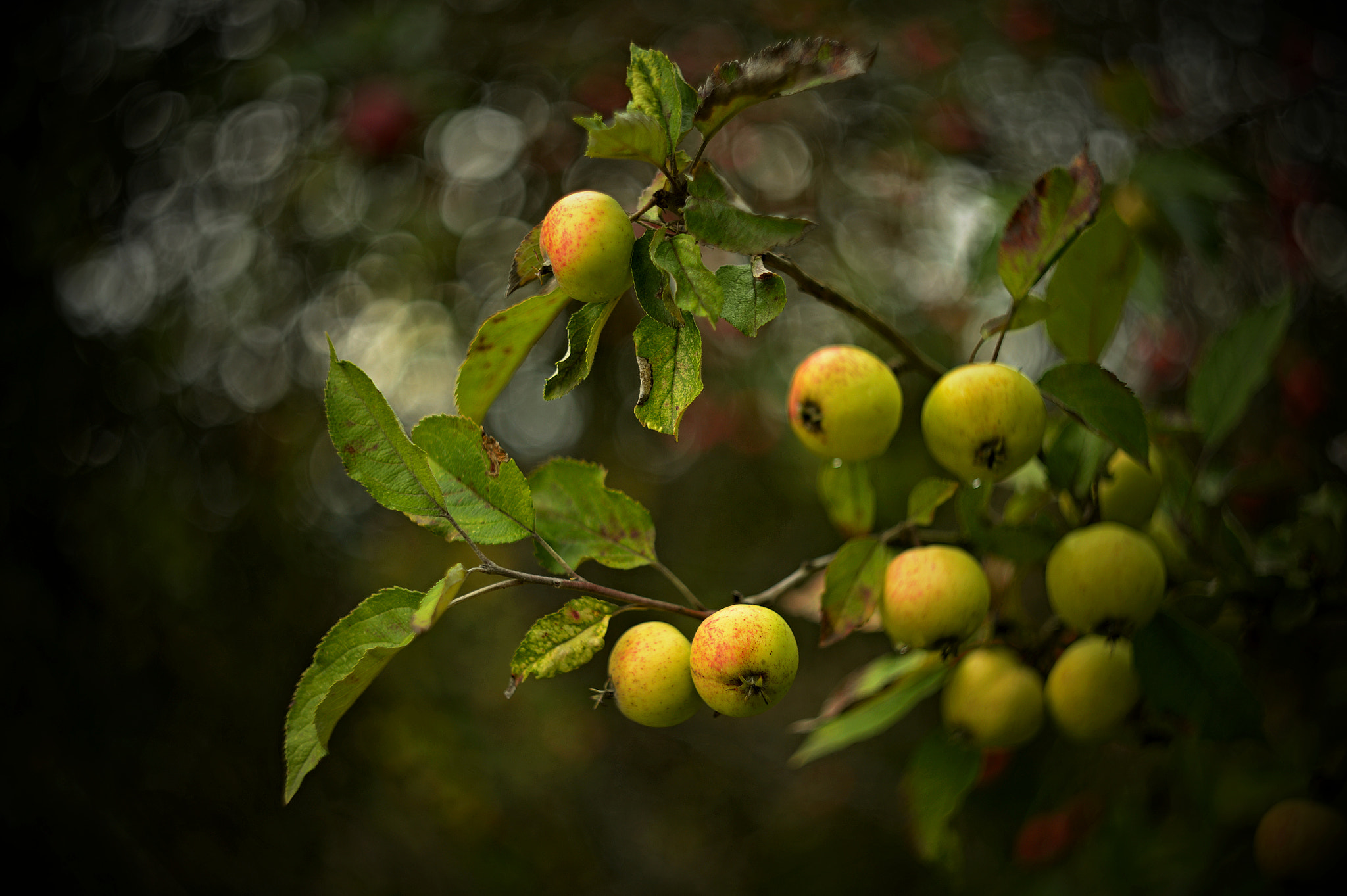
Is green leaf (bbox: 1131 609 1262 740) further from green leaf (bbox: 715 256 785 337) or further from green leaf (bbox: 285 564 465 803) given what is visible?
green leaf (bbox: 285 564 465 803)

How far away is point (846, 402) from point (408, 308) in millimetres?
2534

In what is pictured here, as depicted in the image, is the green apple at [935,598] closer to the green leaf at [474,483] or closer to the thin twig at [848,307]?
the thin twig at [848,307]

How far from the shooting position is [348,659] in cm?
69

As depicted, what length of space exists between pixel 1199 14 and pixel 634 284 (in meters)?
2.74

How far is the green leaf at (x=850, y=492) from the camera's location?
3.46ft

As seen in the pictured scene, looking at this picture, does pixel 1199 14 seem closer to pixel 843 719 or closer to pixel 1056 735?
pixel 1056 735

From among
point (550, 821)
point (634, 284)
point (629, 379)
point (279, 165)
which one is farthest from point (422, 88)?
point (550, 821)

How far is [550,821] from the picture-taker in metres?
3.38

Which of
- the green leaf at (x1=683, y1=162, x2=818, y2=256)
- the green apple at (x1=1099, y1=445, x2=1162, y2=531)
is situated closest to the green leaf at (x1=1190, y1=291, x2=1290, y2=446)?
the green apple at (x1=1099, y1=445, x2=1162, y2=531)

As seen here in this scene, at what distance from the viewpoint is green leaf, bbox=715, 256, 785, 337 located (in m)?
0.66

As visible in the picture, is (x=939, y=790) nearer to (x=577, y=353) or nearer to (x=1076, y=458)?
(x=1076, y=458)

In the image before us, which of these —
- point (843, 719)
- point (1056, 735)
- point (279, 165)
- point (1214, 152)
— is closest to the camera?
point (843, 719)

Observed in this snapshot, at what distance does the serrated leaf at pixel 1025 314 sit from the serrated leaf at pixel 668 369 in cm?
39

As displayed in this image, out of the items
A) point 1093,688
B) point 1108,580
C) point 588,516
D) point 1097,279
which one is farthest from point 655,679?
point 1097,279
